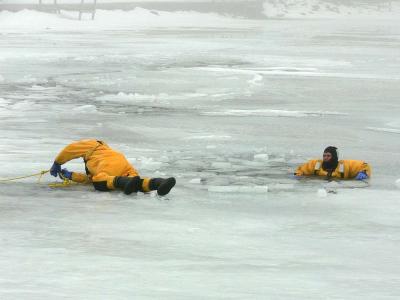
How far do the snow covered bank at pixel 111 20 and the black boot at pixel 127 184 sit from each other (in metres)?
42.8

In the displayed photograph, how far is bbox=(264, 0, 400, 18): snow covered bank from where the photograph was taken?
95.9m

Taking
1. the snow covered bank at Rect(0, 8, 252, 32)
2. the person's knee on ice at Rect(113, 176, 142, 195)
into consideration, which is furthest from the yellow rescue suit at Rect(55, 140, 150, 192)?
the snow covered bank at Rect(0, 8, 252, 32)

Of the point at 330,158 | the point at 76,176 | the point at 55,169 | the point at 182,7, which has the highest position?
the point at 330,158

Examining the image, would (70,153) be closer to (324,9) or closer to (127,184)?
(127,184)

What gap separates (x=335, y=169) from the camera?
9.63 meters

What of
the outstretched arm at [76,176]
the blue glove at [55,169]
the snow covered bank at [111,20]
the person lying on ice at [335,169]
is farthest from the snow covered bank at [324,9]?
the blue glove at [55,169]

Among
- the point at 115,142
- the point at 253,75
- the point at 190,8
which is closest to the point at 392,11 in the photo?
the point at 190,8

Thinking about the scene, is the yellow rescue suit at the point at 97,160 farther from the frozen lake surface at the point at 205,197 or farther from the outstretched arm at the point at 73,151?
the frozen lake surface at the point at 205,197

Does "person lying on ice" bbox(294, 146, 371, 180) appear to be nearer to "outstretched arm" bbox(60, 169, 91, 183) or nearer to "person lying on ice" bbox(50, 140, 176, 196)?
"person lying on ice" bbox(50, 140, 176, 196)

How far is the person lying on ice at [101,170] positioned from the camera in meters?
8.51

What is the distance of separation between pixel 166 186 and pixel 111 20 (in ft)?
195

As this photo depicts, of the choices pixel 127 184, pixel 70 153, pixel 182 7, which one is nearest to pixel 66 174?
pixel 70 153

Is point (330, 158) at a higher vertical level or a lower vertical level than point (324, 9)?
higher

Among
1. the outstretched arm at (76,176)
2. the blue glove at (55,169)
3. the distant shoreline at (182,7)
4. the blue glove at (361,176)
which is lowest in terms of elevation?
the distant shoreline at (182,7)
